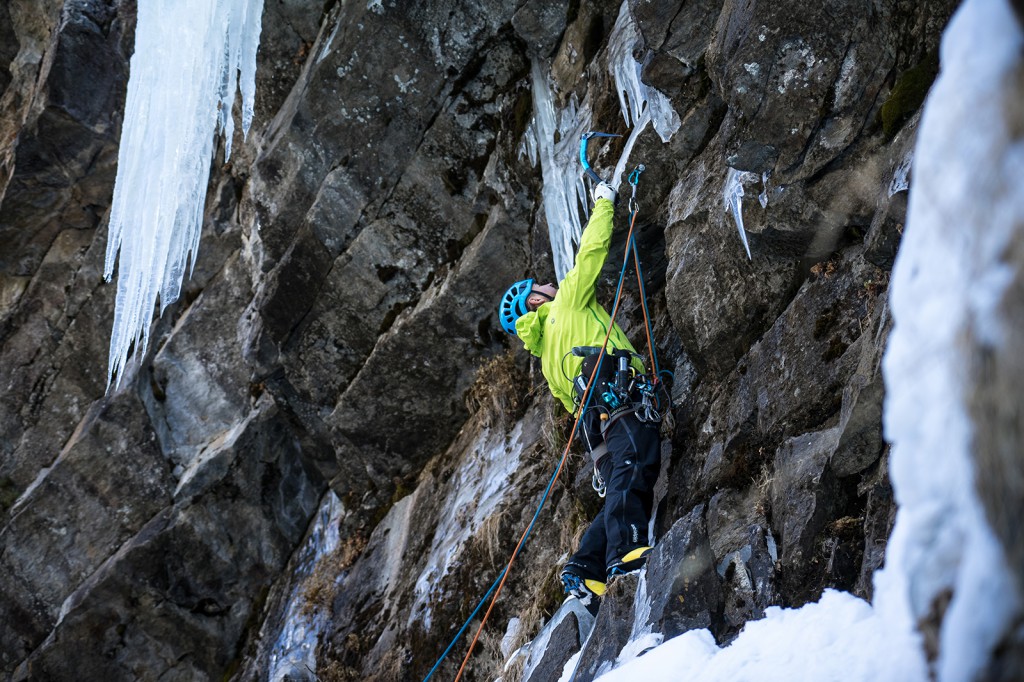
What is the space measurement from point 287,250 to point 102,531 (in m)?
4.56

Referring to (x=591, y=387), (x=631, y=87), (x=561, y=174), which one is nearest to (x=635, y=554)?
(x=591, y=387)

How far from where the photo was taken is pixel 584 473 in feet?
22.2

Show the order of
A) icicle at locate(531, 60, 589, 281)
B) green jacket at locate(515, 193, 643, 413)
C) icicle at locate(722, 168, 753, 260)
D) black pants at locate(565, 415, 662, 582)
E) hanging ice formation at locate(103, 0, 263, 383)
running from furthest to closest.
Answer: hanging ice formation at locate(103, 0, 263, 383) → icicle at locate(531, 60, 589, 281) → green jacket at locate(515, 193, 643, 413) → icicle at locate(722, 168, 753, 260) → black pants at locate(565, 415, 662, 582)

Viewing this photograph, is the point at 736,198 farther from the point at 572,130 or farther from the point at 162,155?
the point at 162,155

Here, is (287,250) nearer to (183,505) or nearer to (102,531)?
(183,505)

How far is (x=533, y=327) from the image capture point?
22.0ft

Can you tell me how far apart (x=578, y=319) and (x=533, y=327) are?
1.31 ft

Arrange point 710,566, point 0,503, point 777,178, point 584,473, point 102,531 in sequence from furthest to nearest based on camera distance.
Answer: point 0,503 < point 102,531 < point 584,473 < point 777,178 < point 710,566

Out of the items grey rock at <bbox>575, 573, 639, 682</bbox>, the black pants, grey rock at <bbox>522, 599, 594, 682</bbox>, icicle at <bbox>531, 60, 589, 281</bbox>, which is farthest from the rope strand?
grey rock at <bbox>575, 573, 639, 682</bbox>

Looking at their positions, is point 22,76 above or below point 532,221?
above

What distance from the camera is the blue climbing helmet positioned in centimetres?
729

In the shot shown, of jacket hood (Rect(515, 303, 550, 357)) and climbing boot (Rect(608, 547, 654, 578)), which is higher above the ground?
jacket hood (Rect(515, 303, 550, 357))

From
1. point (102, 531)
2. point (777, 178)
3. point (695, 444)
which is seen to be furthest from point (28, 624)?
point (777, 178)

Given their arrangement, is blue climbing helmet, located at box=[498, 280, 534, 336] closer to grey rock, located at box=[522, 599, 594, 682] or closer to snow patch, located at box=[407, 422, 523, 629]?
snow patch, located at box=[407, 422, 523, 629]
